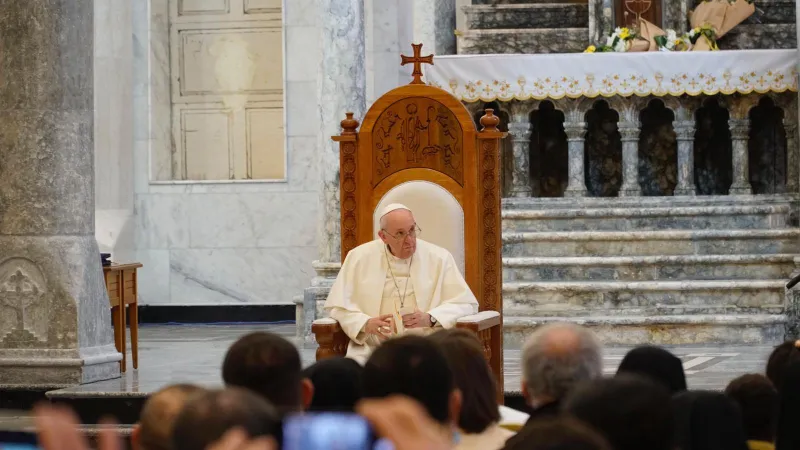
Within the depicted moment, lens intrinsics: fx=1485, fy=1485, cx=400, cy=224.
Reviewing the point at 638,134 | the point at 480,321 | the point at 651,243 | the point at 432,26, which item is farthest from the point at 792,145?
the point at 480,321

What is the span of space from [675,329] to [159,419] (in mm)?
7599

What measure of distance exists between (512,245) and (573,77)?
1.41 metres

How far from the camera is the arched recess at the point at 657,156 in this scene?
12094 millimetres

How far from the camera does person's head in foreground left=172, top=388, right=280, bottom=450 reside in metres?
2.17

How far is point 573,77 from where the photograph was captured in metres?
11.3

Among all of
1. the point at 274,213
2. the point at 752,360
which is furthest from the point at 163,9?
the point at 752,360

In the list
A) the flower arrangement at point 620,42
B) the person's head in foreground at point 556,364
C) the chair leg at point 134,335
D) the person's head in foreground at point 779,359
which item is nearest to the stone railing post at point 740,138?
the flower arrangement at point 620,42

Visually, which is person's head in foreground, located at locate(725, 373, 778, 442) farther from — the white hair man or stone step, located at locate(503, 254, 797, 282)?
stone step, located at locate(503, 254, 797, 282)

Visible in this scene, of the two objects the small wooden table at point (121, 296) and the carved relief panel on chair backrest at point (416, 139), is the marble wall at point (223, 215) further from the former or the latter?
the carved relief panel on chair backrest at point (416, 139)

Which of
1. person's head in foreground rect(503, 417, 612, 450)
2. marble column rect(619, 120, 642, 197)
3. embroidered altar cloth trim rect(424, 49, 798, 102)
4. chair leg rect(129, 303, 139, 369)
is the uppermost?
embroidered altar cloth trim rect(424, 49, 798, 102)

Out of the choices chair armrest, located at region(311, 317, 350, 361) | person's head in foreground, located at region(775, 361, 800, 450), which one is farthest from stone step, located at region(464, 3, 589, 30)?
person's head in foreground, located at region(775, 361, 800, 450)

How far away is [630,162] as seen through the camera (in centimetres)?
1142

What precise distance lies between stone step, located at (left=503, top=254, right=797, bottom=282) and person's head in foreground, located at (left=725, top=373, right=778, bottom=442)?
6534mm

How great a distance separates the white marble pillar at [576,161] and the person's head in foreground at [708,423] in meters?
8.21
